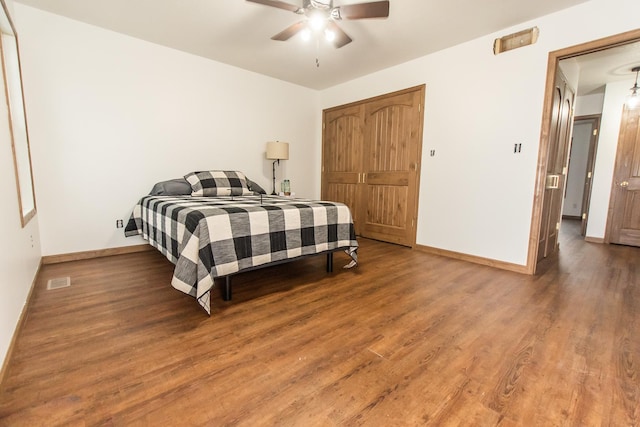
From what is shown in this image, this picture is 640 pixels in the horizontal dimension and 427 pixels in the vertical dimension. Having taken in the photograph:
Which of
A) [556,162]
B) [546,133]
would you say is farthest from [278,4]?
[556,162]

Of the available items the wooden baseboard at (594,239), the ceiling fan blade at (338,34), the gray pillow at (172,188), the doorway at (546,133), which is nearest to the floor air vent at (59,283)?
the gray pillow at (172,188)

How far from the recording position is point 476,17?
2723 mm

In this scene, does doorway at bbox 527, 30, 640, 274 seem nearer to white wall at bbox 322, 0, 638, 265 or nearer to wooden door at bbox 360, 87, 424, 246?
white wall at bbox 322, 0, 638, 265

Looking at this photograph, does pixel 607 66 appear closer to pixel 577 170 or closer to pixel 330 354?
pixel 577 170

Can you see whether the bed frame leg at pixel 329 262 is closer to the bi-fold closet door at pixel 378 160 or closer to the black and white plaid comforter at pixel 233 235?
the black and white plaid comforter at pixel 233 235

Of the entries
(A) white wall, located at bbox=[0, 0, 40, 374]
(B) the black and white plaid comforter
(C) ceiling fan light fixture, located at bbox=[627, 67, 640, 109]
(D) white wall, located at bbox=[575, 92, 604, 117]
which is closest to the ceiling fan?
(B) the black and white plaid comforter

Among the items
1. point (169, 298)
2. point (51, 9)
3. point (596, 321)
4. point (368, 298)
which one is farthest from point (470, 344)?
point (51, 9)

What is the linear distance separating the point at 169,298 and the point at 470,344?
2127mm

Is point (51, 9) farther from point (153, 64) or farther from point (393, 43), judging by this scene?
point (393, 43)

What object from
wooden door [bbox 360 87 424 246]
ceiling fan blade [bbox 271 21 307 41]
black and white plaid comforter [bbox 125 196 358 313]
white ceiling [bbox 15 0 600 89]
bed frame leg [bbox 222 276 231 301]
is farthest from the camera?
wooden door [bbox 360 87 424 246]

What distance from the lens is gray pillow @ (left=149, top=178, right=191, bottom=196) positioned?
128 inches

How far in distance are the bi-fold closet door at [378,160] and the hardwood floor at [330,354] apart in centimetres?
157

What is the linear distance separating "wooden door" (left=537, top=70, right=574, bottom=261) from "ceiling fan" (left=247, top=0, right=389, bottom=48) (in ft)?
6.52

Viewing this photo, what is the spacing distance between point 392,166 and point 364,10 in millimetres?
2190
